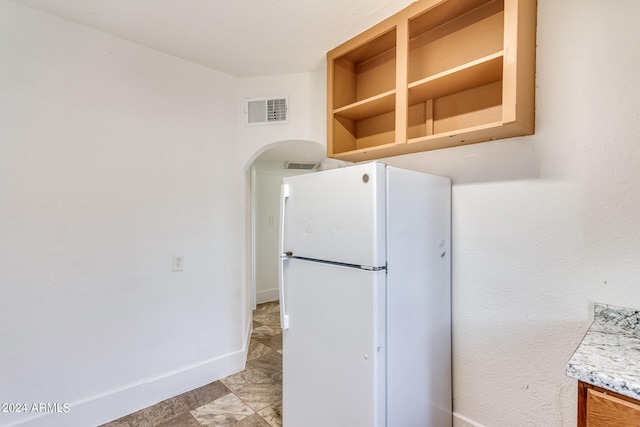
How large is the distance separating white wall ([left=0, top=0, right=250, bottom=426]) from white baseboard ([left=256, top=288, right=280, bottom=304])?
1999mm

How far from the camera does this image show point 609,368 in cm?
84

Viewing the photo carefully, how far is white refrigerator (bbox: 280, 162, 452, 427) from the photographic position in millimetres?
1254

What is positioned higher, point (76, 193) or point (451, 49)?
point (451, 49)

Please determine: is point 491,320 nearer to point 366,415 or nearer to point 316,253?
point 366,415

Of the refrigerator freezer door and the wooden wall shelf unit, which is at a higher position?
the wooden wall shelf unit

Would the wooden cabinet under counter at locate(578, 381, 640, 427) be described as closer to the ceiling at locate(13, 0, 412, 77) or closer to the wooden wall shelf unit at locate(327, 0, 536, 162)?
the wooden wall shelf unit at locate(327, 0, 536, 162)

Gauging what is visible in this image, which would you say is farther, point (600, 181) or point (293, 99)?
point (293, 99)

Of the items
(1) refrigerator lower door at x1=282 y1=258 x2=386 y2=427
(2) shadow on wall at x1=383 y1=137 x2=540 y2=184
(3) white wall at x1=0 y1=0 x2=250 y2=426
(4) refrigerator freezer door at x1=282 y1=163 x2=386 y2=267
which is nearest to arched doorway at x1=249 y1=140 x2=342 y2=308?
(3) white wall at x1=0 y1=0 x2=250 y2=426

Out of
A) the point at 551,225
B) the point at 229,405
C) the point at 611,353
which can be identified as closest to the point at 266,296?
the point at 229,405

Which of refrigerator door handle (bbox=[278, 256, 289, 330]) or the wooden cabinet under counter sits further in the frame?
refrigerator door handle (bbox=[278, 256, 289, 330])

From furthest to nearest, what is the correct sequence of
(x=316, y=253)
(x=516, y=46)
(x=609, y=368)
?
(x=316, y=253), (x=516, y=46), (x=609, y=368)

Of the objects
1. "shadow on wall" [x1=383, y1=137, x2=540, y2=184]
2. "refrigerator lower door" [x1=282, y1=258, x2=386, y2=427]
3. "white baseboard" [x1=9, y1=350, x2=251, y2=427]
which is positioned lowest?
"white baseboard" [x1=9, y1=350, x2=251, y2=427]

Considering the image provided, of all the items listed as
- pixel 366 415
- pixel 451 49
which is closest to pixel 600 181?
pixel 451 49

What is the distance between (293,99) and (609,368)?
2285 millimetres
